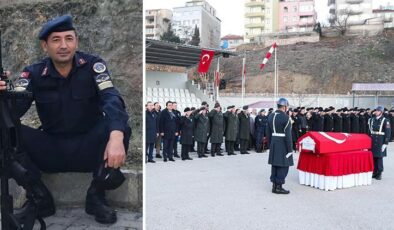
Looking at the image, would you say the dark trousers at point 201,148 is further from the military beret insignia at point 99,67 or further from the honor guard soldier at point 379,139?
the military beret insignia at point 99,67

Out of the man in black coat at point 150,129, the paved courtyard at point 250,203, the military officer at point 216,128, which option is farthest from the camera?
the military officer at point 216,128

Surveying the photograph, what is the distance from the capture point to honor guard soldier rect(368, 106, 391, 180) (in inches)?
308

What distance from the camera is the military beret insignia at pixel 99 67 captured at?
1574mm

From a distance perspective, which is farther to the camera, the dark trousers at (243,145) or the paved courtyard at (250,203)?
the dark trousers at (243,145)

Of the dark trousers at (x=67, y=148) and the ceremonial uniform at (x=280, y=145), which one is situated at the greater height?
the dark trousers at (x=67, y=148)

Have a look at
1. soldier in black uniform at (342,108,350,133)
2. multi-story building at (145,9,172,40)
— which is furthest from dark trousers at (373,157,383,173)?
soldier in black uniform at (342,108,350,133)

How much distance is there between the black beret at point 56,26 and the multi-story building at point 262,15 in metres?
72.3

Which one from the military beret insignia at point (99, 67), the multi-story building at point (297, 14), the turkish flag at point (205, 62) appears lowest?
the military beret insignia at point (99, 67)

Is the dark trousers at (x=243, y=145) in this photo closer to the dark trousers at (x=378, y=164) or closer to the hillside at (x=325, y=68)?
the dark trousers at (x=378, y=164)

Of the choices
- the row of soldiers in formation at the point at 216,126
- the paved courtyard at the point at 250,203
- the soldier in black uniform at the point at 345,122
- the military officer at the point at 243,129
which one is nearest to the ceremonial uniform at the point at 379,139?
the paved courtyard at the point at 250,203

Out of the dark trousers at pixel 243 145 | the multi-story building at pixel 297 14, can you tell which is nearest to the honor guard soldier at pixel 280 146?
the dark trousers at pixel 243 145

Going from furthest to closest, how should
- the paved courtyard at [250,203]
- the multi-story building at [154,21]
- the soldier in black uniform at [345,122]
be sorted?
the soldier in black uniform at [345,122], the paved courtyard at [250,203], the multi-story building at [154,21]

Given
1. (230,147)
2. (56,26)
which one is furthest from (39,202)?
(230,147)

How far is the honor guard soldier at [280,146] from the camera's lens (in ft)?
20.8
